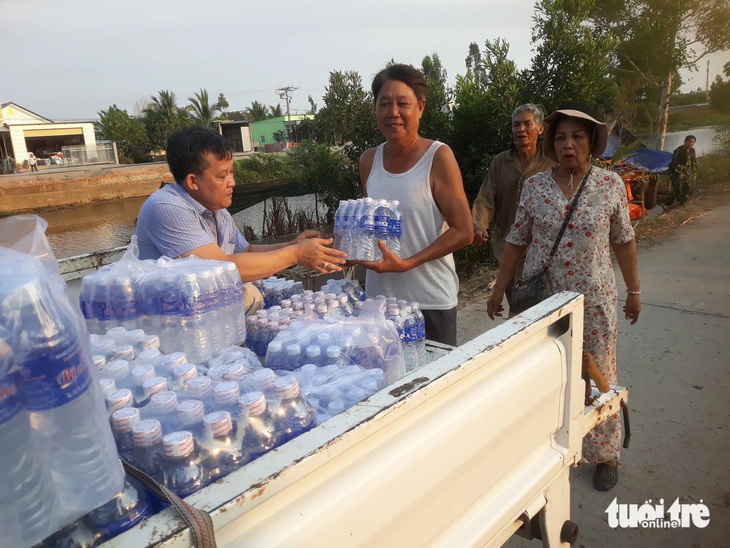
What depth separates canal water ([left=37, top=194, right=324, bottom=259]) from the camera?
63.9ft

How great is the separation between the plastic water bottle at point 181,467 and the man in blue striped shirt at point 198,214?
999 millimetres

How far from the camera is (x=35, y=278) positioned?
0.91m

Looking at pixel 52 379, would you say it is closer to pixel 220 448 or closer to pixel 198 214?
pixel 220 448

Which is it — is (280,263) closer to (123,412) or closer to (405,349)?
(405,349)

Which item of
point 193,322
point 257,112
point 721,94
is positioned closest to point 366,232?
point 193,322

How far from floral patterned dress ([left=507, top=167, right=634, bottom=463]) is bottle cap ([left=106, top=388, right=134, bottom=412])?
2.19 meters

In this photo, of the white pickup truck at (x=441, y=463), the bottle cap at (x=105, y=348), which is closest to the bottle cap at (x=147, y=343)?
the bottle cap at (x=105, y=348)

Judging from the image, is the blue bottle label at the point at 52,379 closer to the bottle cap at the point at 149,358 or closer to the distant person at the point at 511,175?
the bottle cap at the point at 149,358

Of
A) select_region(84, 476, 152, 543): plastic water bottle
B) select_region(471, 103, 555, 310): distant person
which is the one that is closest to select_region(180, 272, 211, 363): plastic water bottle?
select_region(84, 476, 152, 543): plastic water bottle

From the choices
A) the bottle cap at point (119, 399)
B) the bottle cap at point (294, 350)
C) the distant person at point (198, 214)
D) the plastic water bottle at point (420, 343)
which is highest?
the distant person at point (198, 214)

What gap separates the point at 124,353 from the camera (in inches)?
58.6

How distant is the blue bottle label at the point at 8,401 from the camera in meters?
0.79

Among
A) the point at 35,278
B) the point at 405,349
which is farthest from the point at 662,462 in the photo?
the point at 35,278

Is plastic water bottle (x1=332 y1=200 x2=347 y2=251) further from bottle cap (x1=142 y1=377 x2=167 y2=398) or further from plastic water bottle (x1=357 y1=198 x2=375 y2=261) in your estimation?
bottle cap (x1=142 y1=377 x2=167 y2=398)
